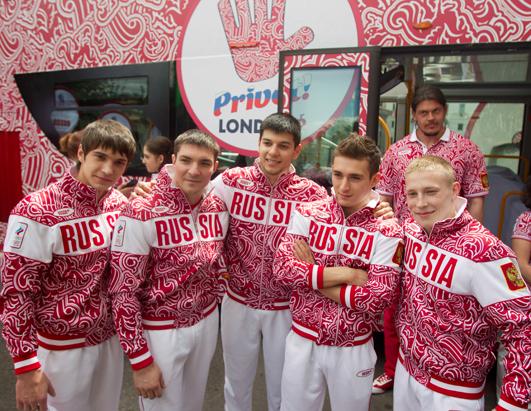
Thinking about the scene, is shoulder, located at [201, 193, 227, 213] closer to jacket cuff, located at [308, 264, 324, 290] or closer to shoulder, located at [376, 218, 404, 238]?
jacket cuff, located at [308, 264, 324, 290]

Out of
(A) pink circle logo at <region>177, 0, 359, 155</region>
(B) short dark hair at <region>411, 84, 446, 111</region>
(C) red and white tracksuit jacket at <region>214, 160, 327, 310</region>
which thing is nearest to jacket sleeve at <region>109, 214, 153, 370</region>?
(C) red and white tracksuit jacket at <region>214, 160, 327, 310</region>

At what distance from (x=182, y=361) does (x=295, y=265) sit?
631 millimetres

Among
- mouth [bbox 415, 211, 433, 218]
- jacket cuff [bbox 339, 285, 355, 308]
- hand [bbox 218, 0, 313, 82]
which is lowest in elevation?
jacket cuff [bbox 339, 285, 355, 308]

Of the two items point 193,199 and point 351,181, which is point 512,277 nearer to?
point 351,181

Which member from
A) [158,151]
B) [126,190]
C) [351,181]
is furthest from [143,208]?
[126,190]

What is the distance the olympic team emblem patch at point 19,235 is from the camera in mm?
1663

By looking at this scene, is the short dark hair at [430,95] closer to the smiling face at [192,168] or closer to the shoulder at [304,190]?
the shoulder at [304,190]

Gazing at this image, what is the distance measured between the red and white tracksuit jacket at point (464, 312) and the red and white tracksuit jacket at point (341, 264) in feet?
0.34

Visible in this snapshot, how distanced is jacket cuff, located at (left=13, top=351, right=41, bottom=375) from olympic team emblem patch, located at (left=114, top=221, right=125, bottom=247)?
492 mm

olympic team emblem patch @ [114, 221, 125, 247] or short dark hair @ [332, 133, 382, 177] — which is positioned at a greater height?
short dark hair @ [332, 133, 382, 177]

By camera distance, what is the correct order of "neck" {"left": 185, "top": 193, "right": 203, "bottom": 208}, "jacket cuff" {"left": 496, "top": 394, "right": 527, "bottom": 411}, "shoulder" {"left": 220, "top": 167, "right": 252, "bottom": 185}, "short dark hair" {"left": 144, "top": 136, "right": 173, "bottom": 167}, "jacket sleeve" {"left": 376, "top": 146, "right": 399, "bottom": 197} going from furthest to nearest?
"short dark hair" {"left": 144, "top": 136, "right": 173, "bottom": 167} < "jacket sleeve" {"left": 376, "top": 146, "right": 399, "bottom": 197} < "shoulder" {"left": 220, "top": 167, "right": 252, "bottom": 185} < "neck" {"left": 185, "top": 193, "right": 203, "bottom": 208} < "jacket cuff" {"left": 496, "top": 394, "right": 527, "bottom": 411}

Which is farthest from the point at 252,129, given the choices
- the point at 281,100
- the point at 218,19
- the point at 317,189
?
the point at 317,189

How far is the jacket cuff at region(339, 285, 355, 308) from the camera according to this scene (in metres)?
1.80

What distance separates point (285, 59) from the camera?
10.7 feet
